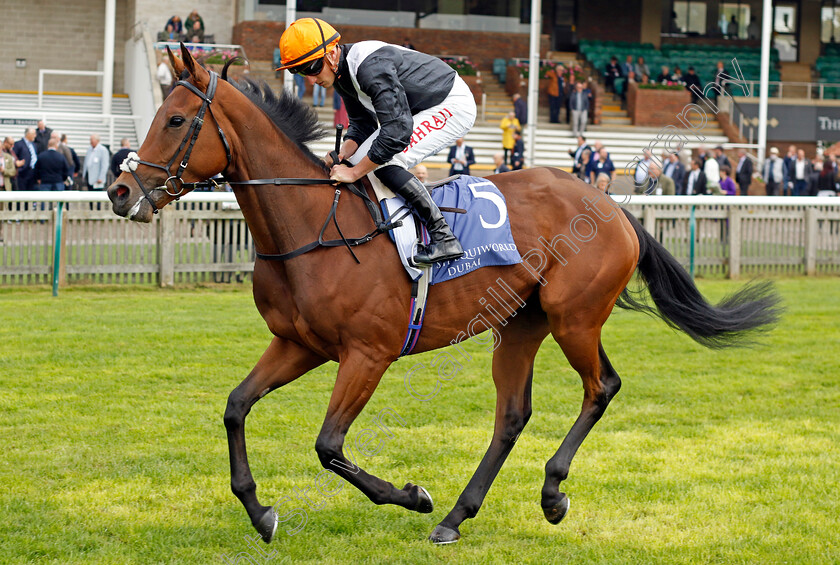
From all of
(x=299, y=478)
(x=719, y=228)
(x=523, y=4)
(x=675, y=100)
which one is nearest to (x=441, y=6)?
(x=523, y=4)

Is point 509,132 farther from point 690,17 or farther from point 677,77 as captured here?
point 690,17

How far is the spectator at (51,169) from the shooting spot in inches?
577

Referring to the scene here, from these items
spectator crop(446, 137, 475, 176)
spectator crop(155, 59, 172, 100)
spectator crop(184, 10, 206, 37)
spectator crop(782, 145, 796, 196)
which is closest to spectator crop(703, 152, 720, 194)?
spectator crop(446, 137, 475, 176)

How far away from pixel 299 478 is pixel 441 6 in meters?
24.5

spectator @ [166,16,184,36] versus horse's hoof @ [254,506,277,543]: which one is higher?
spectator @ [166,16,184,36]

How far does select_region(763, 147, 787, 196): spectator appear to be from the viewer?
20281 mm

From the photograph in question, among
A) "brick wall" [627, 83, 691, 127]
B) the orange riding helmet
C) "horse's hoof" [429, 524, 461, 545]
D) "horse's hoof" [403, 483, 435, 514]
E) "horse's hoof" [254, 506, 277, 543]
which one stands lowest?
"horse's hoof" [429, 524, 461, 545]

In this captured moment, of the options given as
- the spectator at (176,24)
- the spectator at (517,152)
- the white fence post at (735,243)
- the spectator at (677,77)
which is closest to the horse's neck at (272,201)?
the white fence post at (735,243)

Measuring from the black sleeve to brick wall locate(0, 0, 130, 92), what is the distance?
23867 millimetres

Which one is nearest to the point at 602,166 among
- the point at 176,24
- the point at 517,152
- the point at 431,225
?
the point at 517,152

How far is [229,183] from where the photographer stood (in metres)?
4.15

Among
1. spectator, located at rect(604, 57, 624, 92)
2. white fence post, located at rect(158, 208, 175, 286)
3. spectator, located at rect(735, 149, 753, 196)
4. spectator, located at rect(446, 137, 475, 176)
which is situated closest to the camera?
white fence post, located at rect(158, 208, 175, 286)

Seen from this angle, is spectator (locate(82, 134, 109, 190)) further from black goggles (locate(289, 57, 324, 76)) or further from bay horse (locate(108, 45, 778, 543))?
black goggles (locate(289, 57, 324, 76))

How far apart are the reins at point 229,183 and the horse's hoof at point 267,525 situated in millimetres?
1082
